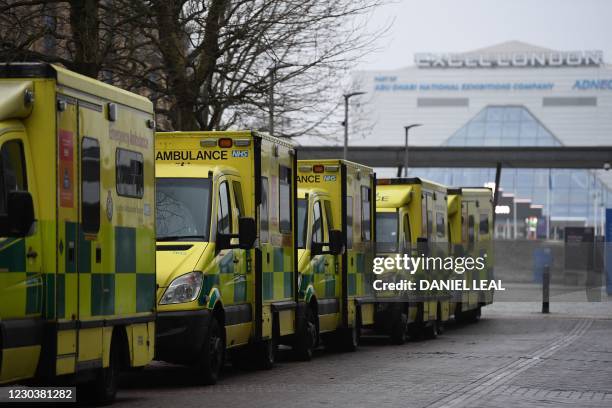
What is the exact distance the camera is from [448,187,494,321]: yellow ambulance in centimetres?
3138

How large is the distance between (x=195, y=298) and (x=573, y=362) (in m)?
6.55

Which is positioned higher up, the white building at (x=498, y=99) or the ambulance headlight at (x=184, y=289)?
the white building at (x=498, y=99)

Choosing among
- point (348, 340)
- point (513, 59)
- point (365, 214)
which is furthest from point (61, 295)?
point (513, 59)

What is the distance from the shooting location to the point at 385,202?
1035 inches

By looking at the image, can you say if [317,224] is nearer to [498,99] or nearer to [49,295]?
[49,295]

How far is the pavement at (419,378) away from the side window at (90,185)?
6.83 feet

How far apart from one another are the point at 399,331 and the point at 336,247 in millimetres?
4284

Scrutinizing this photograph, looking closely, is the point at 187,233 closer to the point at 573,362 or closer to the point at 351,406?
the point at 351,406

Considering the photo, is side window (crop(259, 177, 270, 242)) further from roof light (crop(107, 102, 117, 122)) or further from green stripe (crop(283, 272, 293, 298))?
roof light (crop(107, 102, 117, 122))

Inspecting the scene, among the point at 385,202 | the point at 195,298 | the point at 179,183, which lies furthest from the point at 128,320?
the point at 385,202

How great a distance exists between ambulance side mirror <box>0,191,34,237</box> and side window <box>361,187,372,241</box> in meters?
13.5

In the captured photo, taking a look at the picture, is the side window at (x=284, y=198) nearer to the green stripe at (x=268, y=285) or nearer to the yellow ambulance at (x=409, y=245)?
the green stripe at (x=268, y=285)

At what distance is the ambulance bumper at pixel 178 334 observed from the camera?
14.8 metres

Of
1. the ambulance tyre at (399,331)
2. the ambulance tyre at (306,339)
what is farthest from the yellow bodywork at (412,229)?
the ambulance tyre at (306,339)
